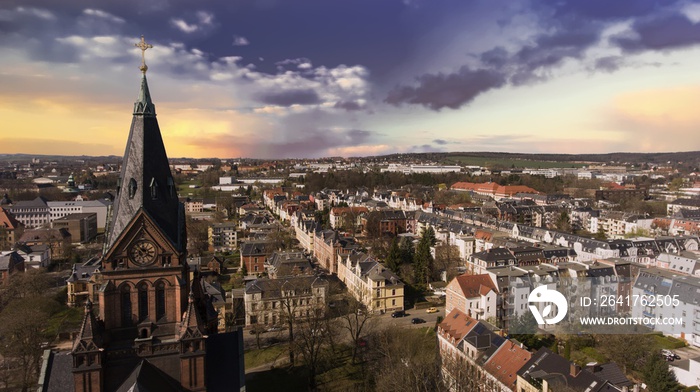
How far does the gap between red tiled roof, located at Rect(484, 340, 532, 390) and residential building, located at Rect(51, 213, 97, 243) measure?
8193 centimetres

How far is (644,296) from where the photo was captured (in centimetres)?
4766

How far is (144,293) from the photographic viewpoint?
1903cm

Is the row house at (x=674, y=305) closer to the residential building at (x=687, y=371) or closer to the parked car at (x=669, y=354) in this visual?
the parked car at (x=669, y=354)

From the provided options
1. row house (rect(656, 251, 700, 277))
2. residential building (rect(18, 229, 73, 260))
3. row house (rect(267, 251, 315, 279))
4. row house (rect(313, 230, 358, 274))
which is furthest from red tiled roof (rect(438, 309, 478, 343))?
residential building (rect(18, 229, 73, 260))

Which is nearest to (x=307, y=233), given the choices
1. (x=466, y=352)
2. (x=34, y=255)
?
(x=34, y=255)

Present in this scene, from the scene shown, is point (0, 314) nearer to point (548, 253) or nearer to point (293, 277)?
point (293, 277)

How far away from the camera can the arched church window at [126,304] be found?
737 inches

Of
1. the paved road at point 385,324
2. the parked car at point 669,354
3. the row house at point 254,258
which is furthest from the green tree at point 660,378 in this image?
the row house at point 254,258

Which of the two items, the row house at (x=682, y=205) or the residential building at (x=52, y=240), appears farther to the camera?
the row house at (x=682, y=205)

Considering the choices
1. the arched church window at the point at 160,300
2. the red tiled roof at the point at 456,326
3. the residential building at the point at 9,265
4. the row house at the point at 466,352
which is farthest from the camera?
the residential building at the point at 9,265

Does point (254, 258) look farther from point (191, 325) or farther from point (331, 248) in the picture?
point (191, 325)

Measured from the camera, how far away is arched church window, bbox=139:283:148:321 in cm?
1889

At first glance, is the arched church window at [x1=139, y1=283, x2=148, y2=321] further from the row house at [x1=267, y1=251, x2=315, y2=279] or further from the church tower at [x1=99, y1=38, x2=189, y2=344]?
the row house at [x1=267, y1=251, x2=315, y2=279]

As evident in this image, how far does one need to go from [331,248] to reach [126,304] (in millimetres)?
49379
